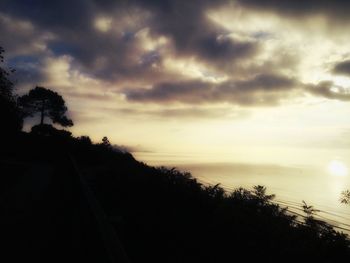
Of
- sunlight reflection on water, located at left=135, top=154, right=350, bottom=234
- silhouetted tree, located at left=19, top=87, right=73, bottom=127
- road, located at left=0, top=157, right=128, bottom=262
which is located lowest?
sunlight reflection on water, located at left=135, top=154, right=350, bottom=234

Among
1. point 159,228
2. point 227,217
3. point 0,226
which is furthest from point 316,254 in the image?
point 0,226

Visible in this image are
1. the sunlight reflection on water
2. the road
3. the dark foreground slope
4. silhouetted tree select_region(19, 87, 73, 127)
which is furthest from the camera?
silhouetted tree select_region(19, 87, 73, 127)

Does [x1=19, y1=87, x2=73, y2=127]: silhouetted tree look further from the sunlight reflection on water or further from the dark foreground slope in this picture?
the dark foreground slope

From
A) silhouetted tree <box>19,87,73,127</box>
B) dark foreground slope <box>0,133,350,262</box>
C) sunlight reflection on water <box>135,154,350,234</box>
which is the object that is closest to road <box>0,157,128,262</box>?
dark foreground slope <box>0,133,350,262</box>

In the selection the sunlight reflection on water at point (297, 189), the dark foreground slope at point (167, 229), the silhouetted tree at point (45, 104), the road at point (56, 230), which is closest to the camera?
the road at point (56, 230)

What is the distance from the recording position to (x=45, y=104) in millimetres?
65750

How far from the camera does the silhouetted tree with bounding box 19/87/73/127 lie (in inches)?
2527

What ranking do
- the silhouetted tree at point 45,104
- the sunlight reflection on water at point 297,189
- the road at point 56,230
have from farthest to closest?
the silhouetted tree at point 45,104
the sunlight reflection on water at point 297,189
the road at point 56,230

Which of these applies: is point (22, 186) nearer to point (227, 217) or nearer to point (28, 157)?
point (227, 217)

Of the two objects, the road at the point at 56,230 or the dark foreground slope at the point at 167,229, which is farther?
the dark foreground slope at the point at 167,229

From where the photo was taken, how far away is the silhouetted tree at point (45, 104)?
6419 cm

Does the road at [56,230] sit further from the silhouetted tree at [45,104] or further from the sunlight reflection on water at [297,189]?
the silhouetted tree at [45,104]

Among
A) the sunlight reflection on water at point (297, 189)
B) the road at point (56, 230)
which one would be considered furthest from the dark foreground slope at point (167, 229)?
the sunlight reflection on water at point (297, 189)

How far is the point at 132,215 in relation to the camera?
10453 millimetres
